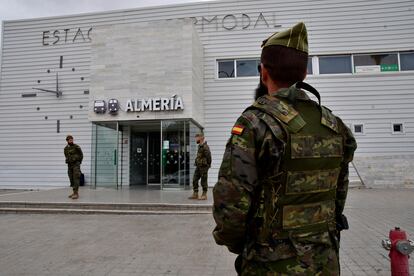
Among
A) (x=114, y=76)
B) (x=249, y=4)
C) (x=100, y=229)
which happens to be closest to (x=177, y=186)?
(x=114, y=76)

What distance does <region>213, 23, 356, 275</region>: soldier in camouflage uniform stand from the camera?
1.50 meters

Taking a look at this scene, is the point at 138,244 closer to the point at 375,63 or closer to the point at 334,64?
the point at 334,64

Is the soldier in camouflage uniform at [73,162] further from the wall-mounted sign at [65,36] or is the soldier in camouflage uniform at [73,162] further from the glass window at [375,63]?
the glass window at [375,63]

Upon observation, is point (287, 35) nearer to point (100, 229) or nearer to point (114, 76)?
point (100, 229)

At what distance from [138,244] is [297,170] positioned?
4554 millimetres

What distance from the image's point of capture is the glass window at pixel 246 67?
1416 centimetres

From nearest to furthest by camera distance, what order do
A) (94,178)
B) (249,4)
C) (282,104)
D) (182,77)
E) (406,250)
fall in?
(282,104), (406,250), (182,77), (94,178), (249,4)

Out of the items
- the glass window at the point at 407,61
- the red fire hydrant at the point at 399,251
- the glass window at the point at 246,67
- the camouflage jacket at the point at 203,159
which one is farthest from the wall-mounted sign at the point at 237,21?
the red fire hydrant at the point at 399,251

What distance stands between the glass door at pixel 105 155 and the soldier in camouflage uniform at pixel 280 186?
12.0m

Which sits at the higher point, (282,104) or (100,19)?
(100,19)

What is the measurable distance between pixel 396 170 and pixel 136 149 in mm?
10561

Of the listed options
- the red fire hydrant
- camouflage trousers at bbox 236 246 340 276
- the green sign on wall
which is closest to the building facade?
the green sign on wall

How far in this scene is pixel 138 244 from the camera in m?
5.50

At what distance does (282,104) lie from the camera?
62.8 inches
